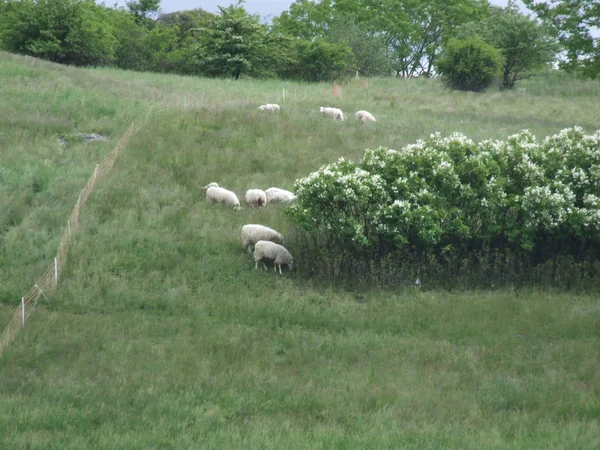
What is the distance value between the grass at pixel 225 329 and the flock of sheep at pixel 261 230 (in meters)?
0.37

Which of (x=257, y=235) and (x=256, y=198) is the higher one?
(x=256, y=198)

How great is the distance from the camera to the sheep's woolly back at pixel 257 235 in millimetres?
19547

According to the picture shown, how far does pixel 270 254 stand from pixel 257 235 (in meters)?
1.13

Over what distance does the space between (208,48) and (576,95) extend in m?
25.6

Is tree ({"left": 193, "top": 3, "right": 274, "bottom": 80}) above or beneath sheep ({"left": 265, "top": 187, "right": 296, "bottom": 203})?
above

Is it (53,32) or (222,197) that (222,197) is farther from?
(53,32)

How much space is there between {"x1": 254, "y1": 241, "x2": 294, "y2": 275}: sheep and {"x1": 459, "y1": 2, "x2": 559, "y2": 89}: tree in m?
40.8

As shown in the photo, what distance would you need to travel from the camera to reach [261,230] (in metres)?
19.6

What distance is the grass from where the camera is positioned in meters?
9.80

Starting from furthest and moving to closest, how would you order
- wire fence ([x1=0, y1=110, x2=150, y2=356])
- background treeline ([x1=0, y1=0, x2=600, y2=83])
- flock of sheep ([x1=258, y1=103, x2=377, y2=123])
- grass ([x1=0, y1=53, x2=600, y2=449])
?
background treeline ([x1=0, y1=0, x2=600, y2=83]) → flock of sheep ([x1=258, y1=103, x2=377, y2=123]) → wire fence ([x1=0, y1=110, x2=150, y2=356]) → grass ([x1=0, y1=53, x2=600, y2=449])

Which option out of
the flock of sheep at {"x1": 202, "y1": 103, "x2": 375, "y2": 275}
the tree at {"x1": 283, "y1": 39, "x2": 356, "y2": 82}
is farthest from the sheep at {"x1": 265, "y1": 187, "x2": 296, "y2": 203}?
the tree at {"x1": 283, "y1": 39, "x2": 356, "y2": 82}

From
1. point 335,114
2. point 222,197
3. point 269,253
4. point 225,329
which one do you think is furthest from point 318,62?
point 225,329

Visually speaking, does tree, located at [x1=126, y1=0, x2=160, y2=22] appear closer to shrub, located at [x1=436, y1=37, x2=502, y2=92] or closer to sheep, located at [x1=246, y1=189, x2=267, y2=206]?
shrub, located at [x1=436, y1=37, x2=502, y2=92]

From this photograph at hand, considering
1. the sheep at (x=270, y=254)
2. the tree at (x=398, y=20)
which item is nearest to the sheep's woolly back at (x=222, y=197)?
the sheep at (x=270, y=254)
